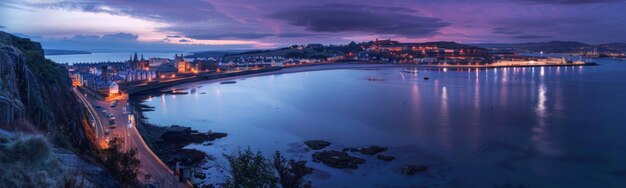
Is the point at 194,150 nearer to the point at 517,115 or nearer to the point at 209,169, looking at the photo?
the point at 209,169

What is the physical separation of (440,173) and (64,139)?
805 cm

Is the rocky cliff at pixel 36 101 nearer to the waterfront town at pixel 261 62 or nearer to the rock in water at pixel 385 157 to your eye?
the rock in water at pixel 385 157

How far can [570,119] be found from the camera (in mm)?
17906

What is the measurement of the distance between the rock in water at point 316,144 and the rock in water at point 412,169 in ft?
10.4

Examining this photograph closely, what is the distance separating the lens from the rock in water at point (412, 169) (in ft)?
33.9

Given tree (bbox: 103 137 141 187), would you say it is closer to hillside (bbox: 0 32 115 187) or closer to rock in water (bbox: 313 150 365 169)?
hillside (bbox: 0 32 115 187)

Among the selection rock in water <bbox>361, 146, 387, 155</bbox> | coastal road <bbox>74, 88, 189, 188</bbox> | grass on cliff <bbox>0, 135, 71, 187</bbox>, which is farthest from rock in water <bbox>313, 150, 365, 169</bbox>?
grass on cliff <bbox>0, 135, 71, 187</bbox>

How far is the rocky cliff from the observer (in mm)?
5453

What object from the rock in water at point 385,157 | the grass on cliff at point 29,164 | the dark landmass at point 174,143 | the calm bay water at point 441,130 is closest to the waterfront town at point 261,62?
the calm bay water at point 441,130

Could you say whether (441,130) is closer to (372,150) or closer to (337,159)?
(372,150)

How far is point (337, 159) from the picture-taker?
11.5 metres

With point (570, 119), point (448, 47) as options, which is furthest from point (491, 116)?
point (448, 47)

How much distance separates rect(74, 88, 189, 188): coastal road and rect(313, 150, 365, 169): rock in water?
13.7 ft

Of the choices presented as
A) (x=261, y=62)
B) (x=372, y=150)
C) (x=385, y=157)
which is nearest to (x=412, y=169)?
(x=385, y=157)
